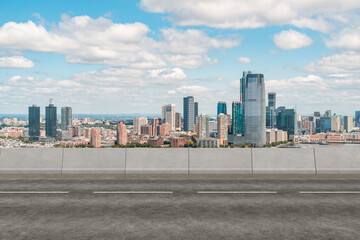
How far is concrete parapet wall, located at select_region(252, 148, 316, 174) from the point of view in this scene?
51.2 ft

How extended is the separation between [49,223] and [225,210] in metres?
4.15

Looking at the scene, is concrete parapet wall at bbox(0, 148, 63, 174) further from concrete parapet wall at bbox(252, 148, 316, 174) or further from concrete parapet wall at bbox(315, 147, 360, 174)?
concrete parapet wall at bbox(315, 147, 360, 174)

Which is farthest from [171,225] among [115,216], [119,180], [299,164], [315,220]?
[299,164]

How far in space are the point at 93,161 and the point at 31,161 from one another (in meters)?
2.71

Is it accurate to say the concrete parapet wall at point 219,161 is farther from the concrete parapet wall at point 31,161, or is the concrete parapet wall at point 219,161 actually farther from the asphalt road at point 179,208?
the concrete parapet wall at point 31,161

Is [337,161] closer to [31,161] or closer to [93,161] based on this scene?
[93,161]

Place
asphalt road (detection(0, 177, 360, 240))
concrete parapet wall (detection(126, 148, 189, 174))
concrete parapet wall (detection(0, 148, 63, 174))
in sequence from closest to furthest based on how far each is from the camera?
asphalt road (detection(0, 177, 360, 240)) → concrete parapet wall (detection(126, 148, 189, 174)) → concrete parapet wall (detection(0, 148, 63, 174))

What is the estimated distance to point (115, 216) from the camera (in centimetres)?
852

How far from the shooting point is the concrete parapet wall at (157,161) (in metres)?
15.6

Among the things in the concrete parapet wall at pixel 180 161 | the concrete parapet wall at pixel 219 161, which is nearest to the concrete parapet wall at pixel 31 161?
the concrete parapet wall at pixel 180 161

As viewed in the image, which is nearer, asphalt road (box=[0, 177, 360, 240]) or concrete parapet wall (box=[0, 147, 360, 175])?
asphalt road (box=[0, 177, 360, 240])

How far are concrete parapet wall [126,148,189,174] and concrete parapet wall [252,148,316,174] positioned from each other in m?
3.10

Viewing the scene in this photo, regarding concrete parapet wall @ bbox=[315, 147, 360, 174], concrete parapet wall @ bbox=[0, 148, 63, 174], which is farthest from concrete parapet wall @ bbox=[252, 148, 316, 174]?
concrete parapet wall @ bbox=[0, 148, 63, 174]

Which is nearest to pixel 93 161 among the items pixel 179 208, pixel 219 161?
pixel 219 161
